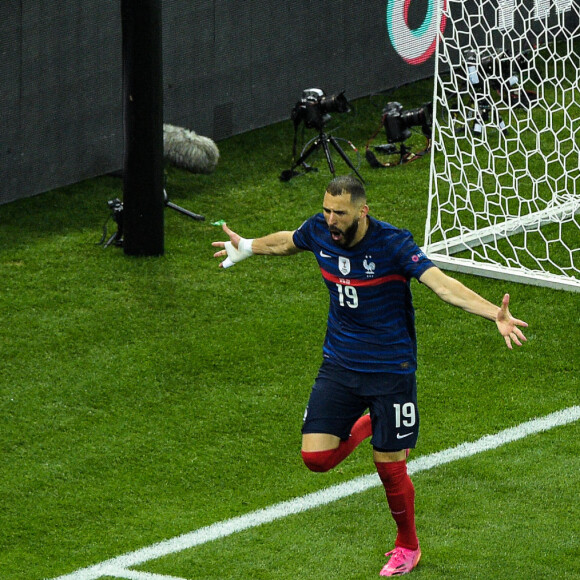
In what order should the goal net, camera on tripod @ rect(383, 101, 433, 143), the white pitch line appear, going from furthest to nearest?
camera on tripod @ rect(383, 101, 433, 143)
the goal net
the white pitch line

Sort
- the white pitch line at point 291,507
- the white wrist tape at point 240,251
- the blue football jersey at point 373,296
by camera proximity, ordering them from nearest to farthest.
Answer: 1. the blue football jersey at point 373,296
2. the white pitch line at point 291,507
3. the white wrist tape at point 240,251

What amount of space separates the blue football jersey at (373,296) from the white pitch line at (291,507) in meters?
1.18

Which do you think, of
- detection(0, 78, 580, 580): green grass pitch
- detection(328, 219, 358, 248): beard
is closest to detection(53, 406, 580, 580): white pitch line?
detection(0, 78, 580, 580): green grass pitch

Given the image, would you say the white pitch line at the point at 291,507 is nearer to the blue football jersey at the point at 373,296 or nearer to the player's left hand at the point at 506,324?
the blue football jersey at the point at 373,296

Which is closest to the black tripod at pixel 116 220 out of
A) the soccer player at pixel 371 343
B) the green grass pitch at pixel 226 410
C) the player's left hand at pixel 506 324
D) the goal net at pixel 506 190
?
the green grass pitch at pixel 226 410

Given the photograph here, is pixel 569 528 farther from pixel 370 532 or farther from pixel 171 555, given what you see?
pixel 171 555

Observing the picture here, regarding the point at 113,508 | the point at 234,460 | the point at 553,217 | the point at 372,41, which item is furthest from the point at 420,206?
the point at 113,508

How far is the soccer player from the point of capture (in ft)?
19.3

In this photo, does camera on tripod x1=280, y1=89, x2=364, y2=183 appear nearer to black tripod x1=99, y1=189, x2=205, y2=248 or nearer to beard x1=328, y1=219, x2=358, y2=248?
black tripod x1=99, y1=189, x2=205, y2=248

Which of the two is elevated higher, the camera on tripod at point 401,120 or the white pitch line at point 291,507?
the white pitch line at point 291,507

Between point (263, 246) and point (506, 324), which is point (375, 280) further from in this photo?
point (263, 246)

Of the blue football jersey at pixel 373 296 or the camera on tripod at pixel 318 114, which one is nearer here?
the blue football jersey at pixel 373 296

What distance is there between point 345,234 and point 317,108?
702 centimetres

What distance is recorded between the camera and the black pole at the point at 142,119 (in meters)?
10.6
